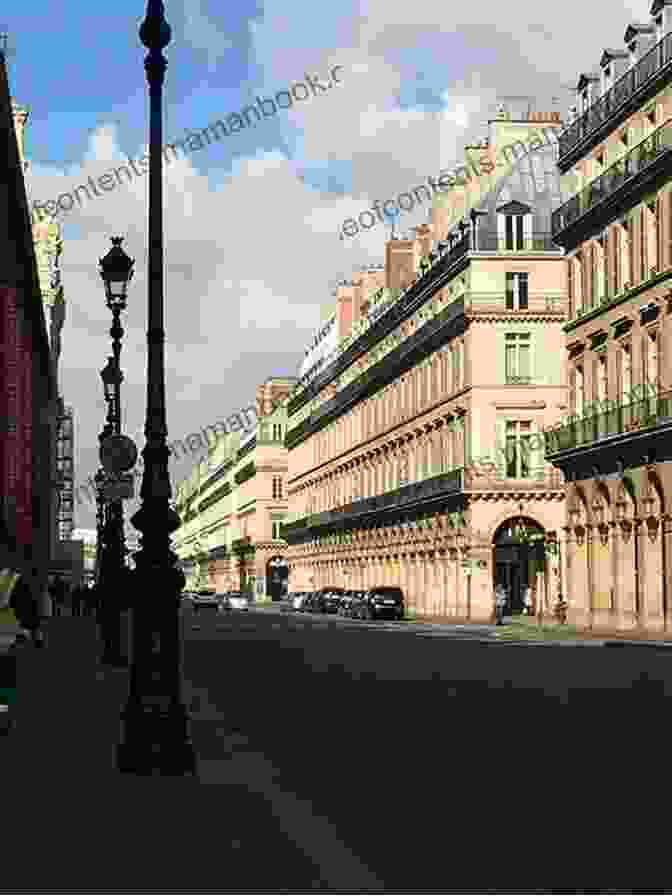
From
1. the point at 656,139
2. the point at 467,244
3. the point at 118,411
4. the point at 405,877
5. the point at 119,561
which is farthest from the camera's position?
the point at 467,244

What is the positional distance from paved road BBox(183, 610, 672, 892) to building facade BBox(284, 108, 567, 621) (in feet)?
144

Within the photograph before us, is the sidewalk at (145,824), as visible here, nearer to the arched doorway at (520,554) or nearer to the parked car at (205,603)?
the arched doorway at (520,554)

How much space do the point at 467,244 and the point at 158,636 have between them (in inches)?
2695

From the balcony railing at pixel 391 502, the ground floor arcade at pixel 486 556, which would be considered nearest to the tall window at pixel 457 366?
the balcony railing at pixel 391 502

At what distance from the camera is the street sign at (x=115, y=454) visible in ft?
88.1

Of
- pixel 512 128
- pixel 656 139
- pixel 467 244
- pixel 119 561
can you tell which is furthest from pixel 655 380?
pixel 512 128

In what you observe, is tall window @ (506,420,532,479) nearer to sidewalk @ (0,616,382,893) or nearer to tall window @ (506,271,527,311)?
tall window @ (506,271,527,311)

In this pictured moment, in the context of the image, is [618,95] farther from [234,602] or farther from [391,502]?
[234,602]

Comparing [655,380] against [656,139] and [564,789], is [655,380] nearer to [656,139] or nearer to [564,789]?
[656,139]

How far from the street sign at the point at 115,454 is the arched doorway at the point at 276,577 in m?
140

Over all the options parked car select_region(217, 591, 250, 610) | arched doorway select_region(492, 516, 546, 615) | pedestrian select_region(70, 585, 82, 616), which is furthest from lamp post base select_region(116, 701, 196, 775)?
parked car select_region(217, 591, 250, 610)

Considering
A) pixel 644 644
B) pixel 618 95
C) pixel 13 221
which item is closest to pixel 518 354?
pixel 618 95

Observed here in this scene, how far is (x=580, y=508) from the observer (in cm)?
6181

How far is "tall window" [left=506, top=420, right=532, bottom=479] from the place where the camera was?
79125mm
